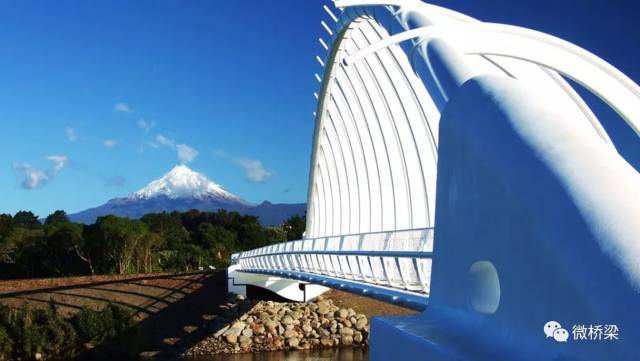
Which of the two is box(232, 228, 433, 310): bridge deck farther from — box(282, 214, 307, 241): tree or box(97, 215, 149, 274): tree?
box(282, 214, 307, 241): tree

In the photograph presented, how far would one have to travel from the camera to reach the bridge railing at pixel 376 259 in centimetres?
1241

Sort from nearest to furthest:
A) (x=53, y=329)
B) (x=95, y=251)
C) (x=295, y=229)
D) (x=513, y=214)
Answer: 1. (x=513, y=214)
2. (x=53, y=329)
3. (x=95, y=251)
4. (x=295, y=229)

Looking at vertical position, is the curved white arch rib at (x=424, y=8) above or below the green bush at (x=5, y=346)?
above

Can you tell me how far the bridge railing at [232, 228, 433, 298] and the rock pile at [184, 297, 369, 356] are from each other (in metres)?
14.3

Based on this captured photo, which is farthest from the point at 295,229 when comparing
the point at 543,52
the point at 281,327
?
the point at 543,52

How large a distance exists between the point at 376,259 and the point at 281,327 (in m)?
24.6

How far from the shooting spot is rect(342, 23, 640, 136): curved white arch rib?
988cm

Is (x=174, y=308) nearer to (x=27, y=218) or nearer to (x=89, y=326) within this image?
(x=89, y=326)

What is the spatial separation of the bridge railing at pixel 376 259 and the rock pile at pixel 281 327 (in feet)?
47.0

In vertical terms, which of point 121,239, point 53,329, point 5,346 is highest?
point 121,239

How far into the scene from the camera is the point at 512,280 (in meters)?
6.28

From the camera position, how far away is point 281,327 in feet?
128

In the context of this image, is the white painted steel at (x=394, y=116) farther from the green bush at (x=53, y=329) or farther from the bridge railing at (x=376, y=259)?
the green bush at (x=53, y=329)

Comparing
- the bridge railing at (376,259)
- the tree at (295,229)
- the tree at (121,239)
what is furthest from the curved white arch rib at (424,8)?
the tree at (295,229)
